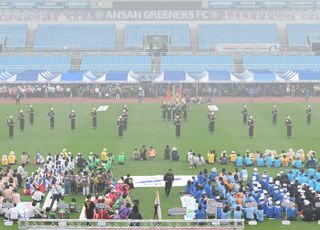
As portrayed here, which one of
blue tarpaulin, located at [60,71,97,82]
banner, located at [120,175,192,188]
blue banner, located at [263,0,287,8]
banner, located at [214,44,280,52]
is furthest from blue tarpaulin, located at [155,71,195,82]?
banner, located at [120,175,192,188]

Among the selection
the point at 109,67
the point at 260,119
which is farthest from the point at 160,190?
the point at 109,67

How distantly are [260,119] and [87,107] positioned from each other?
13.3 m

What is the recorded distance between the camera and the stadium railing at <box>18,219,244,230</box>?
19141mm

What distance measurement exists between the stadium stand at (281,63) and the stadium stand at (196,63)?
1855 mm

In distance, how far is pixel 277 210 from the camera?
76.0ft

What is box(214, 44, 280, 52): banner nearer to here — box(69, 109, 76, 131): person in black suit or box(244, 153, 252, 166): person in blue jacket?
box(69, 109, 76, 131): person in black suit

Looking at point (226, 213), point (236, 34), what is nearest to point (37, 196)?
point (226, 213)

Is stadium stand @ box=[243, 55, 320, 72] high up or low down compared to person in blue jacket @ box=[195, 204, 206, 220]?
up

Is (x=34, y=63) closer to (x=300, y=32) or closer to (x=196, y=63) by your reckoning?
(x=196, y=63)

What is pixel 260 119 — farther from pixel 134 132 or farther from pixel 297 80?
pixel 297 80

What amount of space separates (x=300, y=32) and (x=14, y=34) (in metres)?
31.3

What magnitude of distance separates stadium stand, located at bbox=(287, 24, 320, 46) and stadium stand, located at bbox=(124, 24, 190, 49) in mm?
11165

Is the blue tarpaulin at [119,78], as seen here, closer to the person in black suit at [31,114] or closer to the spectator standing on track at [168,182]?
the person in black suit at [31,114]

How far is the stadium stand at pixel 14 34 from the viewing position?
7425 centimetres
